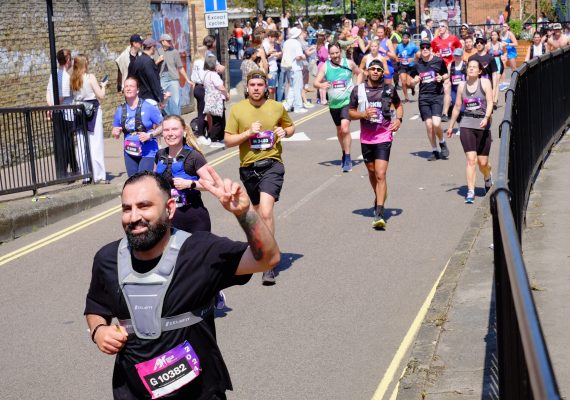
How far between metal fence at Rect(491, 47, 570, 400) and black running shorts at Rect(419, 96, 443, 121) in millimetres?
2414

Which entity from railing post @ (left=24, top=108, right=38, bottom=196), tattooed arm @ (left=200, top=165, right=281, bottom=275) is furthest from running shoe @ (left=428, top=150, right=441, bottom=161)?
tattooed arm @ (left=200, top=165, right=281, bottom=275)

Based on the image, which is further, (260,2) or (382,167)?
(260,2)


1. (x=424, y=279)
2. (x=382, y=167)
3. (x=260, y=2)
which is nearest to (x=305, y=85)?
(x=260, y=2)

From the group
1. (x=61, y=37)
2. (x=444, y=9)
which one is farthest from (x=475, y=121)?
(x=444, y=9)

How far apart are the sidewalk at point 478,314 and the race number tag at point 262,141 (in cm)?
207

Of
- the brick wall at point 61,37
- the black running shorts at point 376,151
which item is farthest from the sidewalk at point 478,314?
the brick wall at point 61,37

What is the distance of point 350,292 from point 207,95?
11.5 m

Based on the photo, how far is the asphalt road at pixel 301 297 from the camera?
8.01m

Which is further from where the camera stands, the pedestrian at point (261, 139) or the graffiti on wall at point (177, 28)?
the graffiti on wall at point (177, 28)

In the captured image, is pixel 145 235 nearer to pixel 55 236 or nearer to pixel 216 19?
pixel 55 236

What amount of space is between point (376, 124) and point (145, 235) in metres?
8.88

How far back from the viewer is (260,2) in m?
35.2

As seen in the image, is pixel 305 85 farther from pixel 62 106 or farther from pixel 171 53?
pixel 62 106

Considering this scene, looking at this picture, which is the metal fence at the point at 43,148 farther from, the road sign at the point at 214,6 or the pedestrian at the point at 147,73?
the road sign at the point at 214,6
